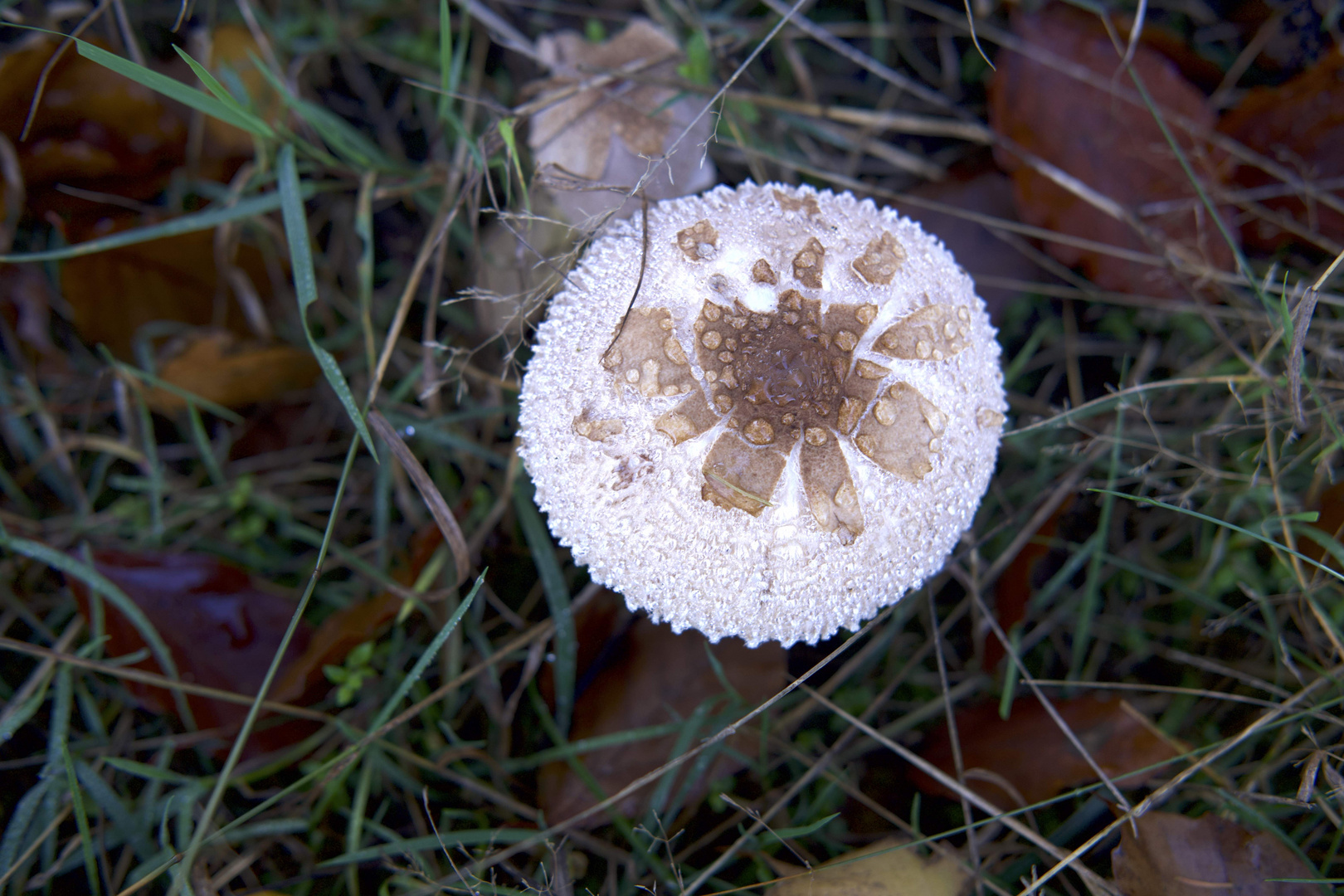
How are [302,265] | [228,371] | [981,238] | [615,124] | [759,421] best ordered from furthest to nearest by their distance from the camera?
[981,238]
[228,371]
[615,124]
[302,265]
[759,421]

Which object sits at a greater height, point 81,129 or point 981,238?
point 981,238

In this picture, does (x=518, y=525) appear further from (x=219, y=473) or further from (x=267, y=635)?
(x=219, y=473)

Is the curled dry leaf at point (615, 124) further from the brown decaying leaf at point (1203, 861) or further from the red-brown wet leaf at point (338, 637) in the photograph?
the brown decaying leaf at point (1203, 861)

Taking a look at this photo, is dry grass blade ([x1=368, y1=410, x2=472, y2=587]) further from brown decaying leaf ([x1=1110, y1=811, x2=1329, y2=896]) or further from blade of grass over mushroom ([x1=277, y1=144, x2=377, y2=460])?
brown decaying leaf ([x1=1110, y1=811, x2=1329, y2=896])

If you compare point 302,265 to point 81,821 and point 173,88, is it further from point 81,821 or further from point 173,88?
point 81,821

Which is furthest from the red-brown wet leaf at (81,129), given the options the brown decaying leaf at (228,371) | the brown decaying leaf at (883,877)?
the brown decaying leaf at (883,877)

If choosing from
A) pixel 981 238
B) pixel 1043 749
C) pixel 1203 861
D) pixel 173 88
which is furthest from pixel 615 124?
pixel 1203 861

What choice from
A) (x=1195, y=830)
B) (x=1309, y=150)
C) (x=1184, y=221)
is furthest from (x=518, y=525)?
(x=1309, y=150)
